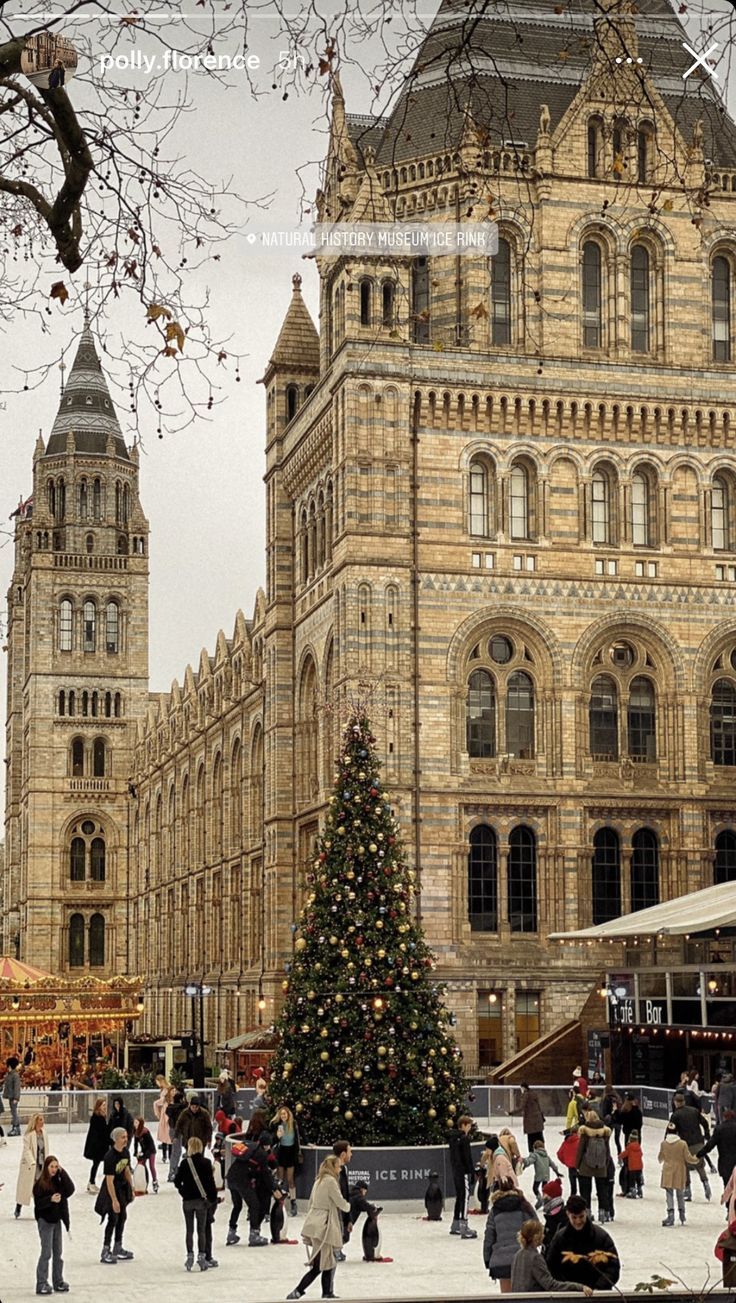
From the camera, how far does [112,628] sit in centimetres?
11294

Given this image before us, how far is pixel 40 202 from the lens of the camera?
10570 mm

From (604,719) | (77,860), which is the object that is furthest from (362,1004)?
(77,860)

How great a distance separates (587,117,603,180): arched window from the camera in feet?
183

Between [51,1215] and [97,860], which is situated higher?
[97,860]

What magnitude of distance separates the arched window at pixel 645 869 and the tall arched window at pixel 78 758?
2437 inches

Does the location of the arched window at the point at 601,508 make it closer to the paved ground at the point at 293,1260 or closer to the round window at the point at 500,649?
the round window at the point at 500,649

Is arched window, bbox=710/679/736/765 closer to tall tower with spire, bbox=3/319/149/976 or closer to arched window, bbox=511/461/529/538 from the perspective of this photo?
arched window, bbox=511/461/529/538

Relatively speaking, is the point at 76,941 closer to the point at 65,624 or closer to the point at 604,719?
the point at 65,624

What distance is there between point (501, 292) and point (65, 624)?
61305mm

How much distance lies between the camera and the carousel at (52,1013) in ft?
186

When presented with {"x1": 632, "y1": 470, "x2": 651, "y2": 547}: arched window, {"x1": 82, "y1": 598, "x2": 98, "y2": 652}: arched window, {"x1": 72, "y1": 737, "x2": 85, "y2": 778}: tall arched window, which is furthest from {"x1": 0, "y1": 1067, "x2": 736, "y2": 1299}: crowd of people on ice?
{"x1": 82, "y1": 598, "x2": 98, "y2": 652}: arched window

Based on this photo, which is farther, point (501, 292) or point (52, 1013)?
point (52, 1013)

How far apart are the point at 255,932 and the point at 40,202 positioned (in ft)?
186

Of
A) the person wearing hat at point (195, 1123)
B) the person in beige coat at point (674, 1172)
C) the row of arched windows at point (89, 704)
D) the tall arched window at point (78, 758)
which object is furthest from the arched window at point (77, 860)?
the person in beige coat at point (674, 1172)
